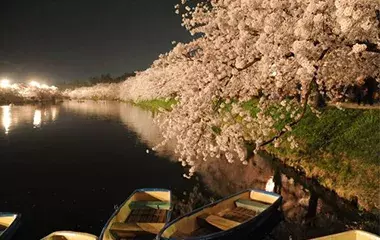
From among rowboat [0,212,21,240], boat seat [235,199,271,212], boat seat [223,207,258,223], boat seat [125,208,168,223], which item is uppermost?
boat seat [235,199,271,212]

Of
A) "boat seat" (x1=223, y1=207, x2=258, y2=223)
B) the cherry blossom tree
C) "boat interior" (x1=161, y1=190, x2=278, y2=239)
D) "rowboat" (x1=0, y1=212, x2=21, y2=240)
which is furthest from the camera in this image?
"boat seat" (x1=223, y1=207, x2=258, y2=223)

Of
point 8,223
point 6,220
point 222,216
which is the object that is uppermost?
point 222,216

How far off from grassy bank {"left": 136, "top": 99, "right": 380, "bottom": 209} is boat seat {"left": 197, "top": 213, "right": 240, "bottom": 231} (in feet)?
15.4

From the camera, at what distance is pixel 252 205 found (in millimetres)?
17000

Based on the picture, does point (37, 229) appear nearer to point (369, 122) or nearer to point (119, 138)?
point (369, 122)

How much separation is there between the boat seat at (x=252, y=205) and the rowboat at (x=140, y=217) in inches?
142

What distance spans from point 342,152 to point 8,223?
65.5 ft

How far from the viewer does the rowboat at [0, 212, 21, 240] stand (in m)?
14.9

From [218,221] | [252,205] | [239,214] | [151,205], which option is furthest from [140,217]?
[252,205]

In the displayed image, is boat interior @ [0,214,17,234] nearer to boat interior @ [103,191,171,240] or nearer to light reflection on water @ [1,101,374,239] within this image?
boat interior @ [103,191,171,240]

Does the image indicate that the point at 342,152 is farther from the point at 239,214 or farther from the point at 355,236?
the point at 355,236

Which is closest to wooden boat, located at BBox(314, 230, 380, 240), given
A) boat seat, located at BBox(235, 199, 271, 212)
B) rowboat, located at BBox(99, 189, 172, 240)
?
boat seat, located at BBox(235, 199, 271, 212)

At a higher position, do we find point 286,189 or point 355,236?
point 355,236

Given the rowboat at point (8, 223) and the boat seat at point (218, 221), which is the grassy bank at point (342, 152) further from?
the rowboat at point (8, 223)
